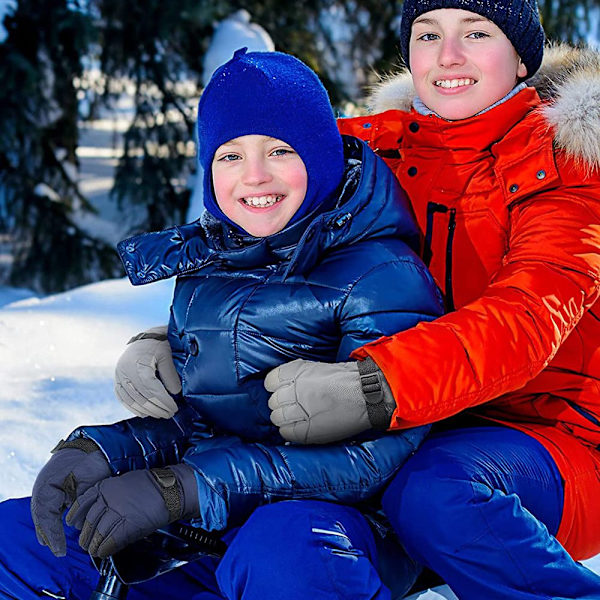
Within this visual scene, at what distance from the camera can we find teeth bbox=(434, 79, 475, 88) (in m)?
2.03

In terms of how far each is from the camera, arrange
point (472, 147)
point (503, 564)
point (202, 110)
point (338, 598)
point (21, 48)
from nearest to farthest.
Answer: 1. point (338, 598)
2. point (503, 564)
3. point (202, 110)
4. point (472, 147)
5. point (21, 48)

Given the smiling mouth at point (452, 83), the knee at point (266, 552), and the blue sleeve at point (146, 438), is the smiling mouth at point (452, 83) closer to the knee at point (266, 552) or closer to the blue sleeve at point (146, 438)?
the blue sleeve at point (146, 438)

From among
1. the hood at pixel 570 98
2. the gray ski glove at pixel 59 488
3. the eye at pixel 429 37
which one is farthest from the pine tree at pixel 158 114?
the gray ski glove at pixel 59 488

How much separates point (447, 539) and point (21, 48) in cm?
496

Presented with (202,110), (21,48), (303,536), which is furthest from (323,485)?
(21,48)

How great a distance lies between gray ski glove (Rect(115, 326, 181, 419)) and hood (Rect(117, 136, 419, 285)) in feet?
0.56

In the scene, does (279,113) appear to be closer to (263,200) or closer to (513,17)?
(263,200)

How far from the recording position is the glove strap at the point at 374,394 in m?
1.57

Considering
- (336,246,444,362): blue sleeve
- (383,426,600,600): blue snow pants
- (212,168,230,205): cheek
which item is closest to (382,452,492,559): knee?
(383,426,600,600): blue snow pants

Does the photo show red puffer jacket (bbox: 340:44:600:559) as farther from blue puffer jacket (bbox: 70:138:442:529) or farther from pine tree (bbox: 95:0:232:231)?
pine tree (bbox: 95:0:232:231)

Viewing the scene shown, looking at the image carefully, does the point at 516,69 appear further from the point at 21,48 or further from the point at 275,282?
the point at 21,48

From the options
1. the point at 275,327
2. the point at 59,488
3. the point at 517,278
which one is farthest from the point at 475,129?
the point at 59,488

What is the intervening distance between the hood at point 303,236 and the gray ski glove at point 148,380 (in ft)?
0.56

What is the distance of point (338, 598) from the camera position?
1.43 meters
